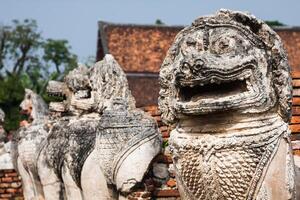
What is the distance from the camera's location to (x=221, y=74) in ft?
10.6

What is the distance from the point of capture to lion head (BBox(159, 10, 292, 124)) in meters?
3.25

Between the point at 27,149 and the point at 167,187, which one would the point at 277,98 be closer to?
the point at 167,187

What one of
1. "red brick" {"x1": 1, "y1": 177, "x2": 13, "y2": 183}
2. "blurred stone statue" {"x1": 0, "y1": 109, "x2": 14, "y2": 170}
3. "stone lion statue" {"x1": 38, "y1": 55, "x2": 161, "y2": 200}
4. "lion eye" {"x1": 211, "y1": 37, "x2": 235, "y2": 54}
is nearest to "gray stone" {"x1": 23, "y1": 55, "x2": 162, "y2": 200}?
"stone lion statue" {"x1": 38, "y1": 55, "x2": 161, "y2": 200}

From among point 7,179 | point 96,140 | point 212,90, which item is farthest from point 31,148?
point 7,179

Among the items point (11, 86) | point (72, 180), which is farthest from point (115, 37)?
point (72, 180)

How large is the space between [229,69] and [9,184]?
25.1 ft

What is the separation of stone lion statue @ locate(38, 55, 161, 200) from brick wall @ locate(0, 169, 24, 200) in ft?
14.4

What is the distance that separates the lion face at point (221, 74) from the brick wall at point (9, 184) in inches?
287

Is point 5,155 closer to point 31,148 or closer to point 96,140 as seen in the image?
point 31,148

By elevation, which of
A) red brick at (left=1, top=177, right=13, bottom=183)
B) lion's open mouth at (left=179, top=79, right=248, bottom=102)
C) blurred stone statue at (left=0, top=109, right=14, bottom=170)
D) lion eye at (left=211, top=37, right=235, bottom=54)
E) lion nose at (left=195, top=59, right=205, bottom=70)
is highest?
lion eye at (left=211, top=37, right=235, bottom=54)

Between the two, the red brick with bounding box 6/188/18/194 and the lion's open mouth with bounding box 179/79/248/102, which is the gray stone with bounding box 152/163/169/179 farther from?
the red brick with bounding box 6/188/18/194

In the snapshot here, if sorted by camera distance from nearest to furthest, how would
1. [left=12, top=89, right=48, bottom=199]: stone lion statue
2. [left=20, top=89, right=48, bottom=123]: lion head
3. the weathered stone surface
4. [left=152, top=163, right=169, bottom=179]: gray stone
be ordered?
the weathered stone surface
[left=152, top=163, right=169, bottom=179]: gray stone
[left=12, top=89, right=48, bottom=199]: stone lion statue
[left=20, top=89, right=48, bottom=123]: lion head

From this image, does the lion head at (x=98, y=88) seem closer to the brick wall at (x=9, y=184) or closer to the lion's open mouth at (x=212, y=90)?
the lion's open mouth at (x=212, y=90)

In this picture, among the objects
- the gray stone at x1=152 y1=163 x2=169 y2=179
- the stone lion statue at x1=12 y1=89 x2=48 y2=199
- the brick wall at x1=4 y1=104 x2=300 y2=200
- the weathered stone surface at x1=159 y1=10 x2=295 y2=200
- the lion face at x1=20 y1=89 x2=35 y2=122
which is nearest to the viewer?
the weathered stone surface at x1=159 y1=10 x2=295 y2=200
